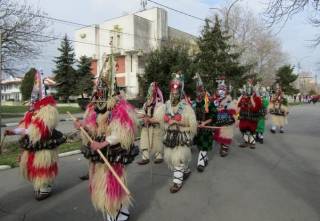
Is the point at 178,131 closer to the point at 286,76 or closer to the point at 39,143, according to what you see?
the point at 39,143

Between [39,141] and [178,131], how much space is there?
239 centimetres

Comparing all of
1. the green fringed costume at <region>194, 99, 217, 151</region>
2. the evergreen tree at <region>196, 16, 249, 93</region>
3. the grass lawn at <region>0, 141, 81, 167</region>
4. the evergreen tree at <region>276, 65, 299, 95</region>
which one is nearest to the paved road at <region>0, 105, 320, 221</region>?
the green fringed costume at <region>194, 99, 217, 151</region>

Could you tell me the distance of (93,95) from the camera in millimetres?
5367

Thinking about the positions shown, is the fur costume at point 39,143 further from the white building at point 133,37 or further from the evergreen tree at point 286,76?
the evergreen tree at point 286,76

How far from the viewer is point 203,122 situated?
28.0 feet

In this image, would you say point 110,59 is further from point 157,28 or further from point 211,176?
point 157,28

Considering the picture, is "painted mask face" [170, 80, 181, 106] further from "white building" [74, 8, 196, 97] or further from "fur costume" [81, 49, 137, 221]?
"white building" [74, 8, 196, 97]

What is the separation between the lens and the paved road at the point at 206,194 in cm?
592

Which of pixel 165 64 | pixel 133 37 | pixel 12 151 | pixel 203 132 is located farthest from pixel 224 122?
pixel 133 37

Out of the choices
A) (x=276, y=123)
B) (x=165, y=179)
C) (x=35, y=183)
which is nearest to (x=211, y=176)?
(x=165, y=179)

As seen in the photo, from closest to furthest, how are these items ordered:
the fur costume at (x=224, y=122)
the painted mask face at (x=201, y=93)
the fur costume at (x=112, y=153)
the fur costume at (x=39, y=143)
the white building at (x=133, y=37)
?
the fur costume at (x=112, y=153) < the fur costume at (x=39, y=143) < the painted mask face at (x=201, y=93) < the fur costume at (x=224, y=122) < the white building at (x=133, y=37)

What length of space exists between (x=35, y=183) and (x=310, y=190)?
4801 millimetres

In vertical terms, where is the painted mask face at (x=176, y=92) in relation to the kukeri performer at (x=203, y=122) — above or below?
above

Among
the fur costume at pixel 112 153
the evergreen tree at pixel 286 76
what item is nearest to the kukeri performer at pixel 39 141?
the fur costume at pixel 112 153
